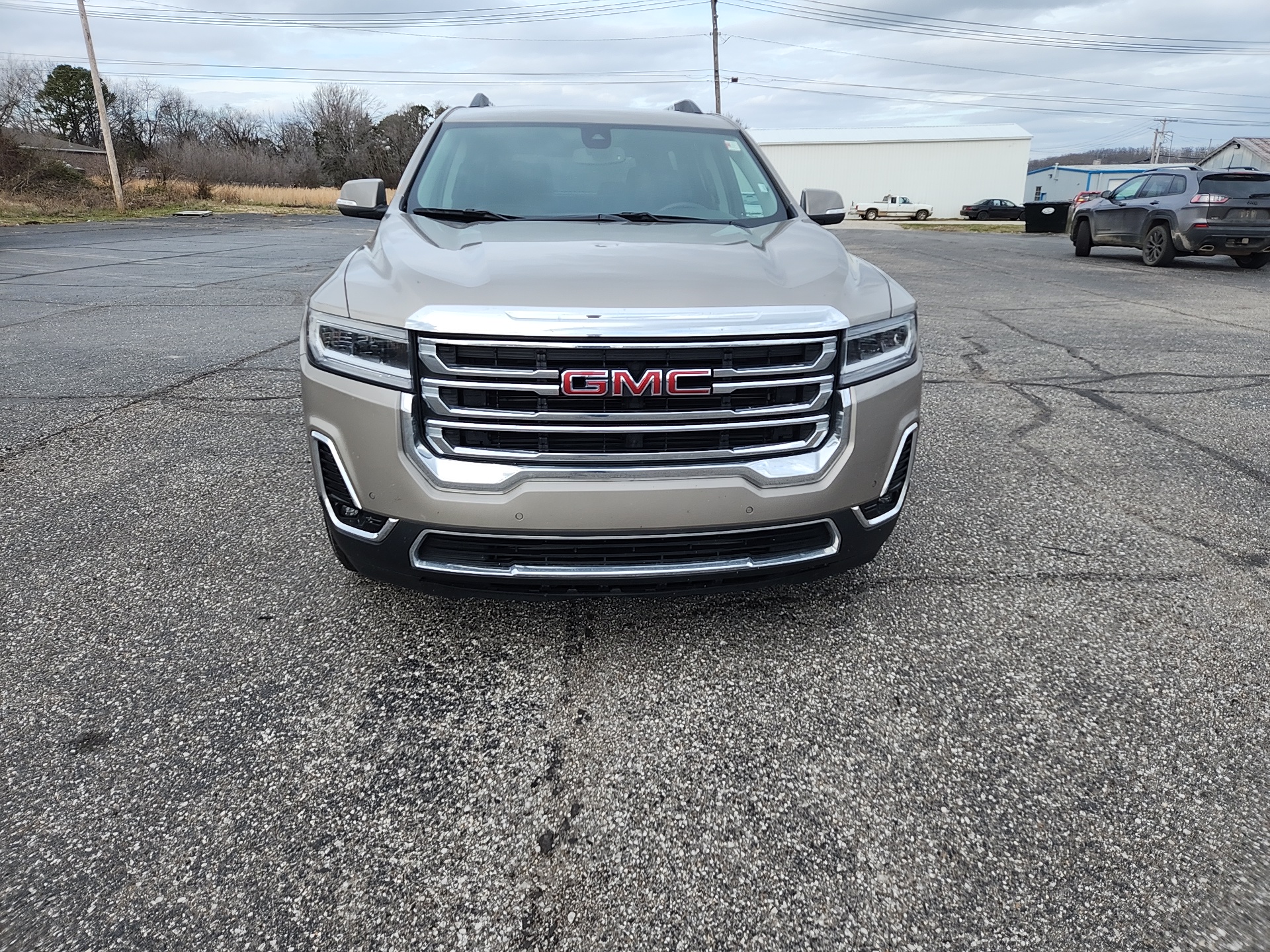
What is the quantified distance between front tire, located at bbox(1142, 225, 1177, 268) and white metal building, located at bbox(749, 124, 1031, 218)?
46.9 m

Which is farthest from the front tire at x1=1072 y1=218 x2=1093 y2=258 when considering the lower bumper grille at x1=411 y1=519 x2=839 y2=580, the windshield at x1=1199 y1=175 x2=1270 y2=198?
the lower bumper grille at x1=411 y1=519 x2=839 y2=580

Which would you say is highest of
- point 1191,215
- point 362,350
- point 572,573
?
point 1191,215

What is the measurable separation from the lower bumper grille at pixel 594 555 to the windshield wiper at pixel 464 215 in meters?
1.60

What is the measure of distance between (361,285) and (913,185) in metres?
63.7

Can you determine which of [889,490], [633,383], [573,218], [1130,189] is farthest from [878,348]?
[1130,189]

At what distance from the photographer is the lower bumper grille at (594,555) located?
2.36 meters

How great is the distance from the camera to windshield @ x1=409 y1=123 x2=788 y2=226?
143 inches

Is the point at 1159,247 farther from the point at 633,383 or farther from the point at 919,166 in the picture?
the point at 919,166

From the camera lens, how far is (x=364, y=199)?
13.6 ft

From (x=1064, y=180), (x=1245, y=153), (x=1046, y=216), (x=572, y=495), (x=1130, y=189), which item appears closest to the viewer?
(x=572, y=495)

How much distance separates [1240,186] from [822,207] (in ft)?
42.4

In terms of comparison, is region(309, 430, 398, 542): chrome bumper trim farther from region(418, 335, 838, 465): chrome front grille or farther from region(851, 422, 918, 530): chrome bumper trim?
region(851, 422, 918, 530): chrome bumper trim

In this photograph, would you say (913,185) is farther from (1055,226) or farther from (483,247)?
(483,247)

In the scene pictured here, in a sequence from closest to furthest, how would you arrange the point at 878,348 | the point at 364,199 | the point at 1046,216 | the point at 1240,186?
the point at 878,348 < the point at 364,199 < the point at 1240,186 < the point at 1046,216
